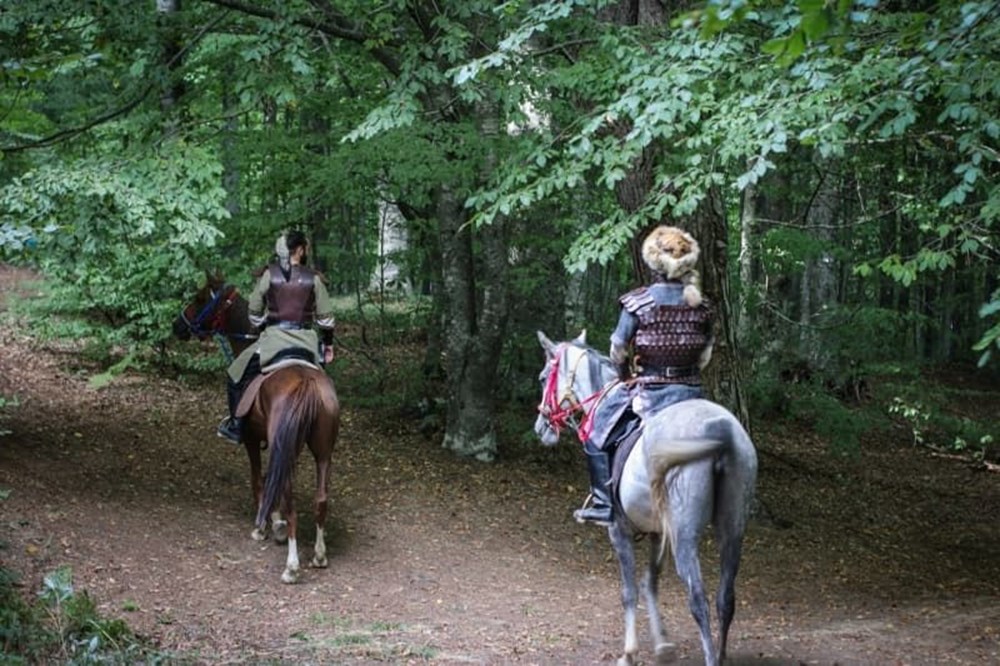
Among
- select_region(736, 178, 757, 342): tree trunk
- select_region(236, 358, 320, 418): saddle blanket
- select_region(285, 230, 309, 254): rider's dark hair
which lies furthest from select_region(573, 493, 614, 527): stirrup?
select_region(736, 178, 757, 342): tree trunk

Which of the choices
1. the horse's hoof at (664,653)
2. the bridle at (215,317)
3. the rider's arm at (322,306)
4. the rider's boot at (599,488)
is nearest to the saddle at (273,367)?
the rider's arm at (322,306)

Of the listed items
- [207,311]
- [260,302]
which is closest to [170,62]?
[207,311]

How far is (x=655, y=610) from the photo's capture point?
6.84 meters

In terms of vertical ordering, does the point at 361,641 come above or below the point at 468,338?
below

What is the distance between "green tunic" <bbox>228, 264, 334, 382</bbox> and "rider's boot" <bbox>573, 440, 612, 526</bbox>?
3.22 meters

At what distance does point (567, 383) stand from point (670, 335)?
1108 mm

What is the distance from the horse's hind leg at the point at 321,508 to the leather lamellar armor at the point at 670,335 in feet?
12.1

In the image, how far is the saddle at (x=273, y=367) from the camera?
9.12 m

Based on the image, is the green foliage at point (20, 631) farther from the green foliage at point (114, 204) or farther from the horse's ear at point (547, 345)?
the horse's ear at point (547, 345)

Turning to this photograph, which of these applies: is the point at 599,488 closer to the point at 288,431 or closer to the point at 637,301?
the point at 637,301

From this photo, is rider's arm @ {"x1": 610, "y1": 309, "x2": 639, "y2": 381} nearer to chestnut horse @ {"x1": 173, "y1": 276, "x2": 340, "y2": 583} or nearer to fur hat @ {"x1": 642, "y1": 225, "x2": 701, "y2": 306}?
fur hat @ {"x1": 642, "y1": 225, "x2": 701, "y2": 306}

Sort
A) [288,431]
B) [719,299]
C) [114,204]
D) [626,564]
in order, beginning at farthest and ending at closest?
[719,299]
[114,204]
[288,431]
[626,564]

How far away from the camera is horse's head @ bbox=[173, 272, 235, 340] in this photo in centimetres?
1000

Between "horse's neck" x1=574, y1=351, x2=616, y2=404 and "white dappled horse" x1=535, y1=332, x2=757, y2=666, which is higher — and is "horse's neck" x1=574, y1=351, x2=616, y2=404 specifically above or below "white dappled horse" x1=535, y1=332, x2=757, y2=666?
above
